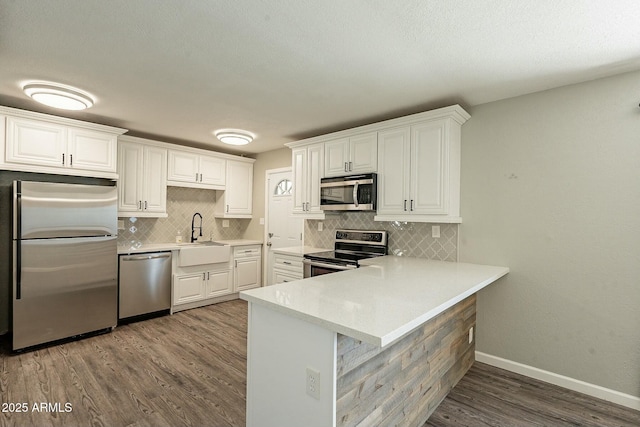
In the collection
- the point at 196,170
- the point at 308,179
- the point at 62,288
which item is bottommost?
the point at 62,288

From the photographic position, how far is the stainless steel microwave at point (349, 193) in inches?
Answer: 136

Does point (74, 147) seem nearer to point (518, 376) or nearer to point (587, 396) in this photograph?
point (518, 376)

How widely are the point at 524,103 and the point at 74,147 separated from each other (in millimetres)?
4670

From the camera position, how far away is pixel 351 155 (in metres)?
3.72

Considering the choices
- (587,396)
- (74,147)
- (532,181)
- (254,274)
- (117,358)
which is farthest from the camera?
(254,274)

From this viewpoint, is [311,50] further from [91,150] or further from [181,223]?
[181,223]

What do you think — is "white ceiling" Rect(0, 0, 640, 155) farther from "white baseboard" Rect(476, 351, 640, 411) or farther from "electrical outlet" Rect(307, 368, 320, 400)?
"white baseboard" Rect(476, 351, 640, 411)

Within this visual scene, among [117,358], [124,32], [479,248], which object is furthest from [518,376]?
[124,32]

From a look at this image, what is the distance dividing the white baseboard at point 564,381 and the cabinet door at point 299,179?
8.66 feet

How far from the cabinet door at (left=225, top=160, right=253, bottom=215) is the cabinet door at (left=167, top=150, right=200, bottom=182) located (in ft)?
1.91

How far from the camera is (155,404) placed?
2285mm

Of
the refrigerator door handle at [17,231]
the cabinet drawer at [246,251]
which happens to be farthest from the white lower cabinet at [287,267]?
the refrigerator door handle at [17,231]

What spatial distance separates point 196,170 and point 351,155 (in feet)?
8.35

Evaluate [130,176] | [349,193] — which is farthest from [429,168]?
[130,176]
